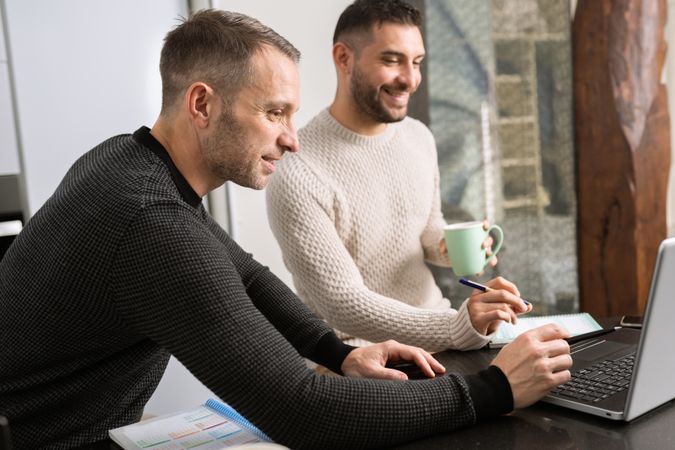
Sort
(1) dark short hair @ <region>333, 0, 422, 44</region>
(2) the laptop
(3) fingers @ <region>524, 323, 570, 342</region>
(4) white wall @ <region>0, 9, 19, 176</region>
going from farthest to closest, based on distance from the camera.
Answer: (4) white wall @ <region>0, 9, 19, 176</region>, (1) dark short hair @ <region>333, 0, 422, 44</region>, (3) fingers @ <region>524, 323, 570, 342</region>, (2) the laptop

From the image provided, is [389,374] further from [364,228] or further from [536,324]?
[364,228]

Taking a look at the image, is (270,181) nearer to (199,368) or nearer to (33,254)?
(33,254)

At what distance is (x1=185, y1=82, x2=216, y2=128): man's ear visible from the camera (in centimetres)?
114

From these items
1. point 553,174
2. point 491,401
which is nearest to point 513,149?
point 553,174

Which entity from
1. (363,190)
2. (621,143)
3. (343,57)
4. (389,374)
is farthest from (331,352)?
(621,143)

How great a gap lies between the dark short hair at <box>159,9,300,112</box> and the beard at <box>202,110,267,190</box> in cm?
5

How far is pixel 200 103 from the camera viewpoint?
1151mm

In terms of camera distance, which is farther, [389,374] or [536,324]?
[536,324]

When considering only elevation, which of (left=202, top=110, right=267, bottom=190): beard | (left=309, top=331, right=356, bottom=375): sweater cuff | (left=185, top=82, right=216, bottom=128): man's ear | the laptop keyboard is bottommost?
(left=309, top=331, right=356, bottom=375): sweater cuff

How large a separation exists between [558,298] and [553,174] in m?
0.51

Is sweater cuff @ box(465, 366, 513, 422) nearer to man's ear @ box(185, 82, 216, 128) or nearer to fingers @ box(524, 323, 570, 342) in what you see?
fingers @ box(524, 323, 570, 342)

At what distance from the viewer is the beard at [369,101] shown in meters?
1.88

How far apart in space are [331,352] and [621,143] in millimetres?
1765

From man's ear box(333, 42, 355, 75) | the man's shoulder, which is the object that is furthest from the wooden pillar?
man's ear box(333, 42, 355, 75)
